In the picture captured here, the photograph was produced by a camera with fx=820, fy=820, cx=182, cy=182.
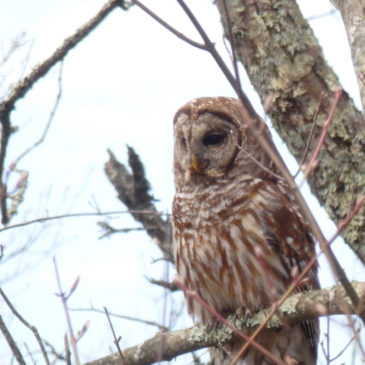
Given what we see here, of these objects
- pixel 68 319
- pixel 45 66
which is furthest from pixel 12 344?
pixel 45 66

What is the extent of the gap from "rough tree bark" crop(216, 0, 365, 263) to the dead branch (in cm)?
288

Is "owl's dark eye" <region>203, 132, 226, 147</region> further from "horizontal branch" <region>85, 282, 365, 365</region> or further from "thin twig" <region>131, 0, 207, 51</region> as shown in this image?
"thin twig" <region>131, 0, 207, 51</region>

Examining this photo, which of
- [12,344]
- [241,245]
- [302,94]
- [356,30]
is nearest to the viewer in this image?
[12,344]

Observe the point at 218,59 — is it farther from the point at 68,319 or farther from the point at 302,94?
the point at 302,94

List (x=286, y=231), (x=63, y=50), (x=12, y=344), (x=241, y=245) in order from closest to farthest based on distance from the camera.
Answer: (x=12, y=344)
(x=241, y=245)
(x=286, y=231)
(x=63, y=50)

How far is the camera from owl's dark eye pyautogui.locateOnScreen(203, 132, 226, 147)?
5102 millimetres

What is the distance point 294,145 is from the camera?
501 cm

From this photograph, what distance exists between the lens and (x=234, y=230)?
184 inches

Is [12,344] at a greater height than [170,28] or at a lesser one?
lesser

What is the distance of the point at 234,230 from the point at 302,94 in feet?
3.26

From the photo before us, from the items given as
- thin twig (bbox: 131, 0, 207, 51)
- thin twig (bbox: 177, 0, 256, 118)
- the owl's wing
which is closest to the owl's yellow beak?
the owl's wing

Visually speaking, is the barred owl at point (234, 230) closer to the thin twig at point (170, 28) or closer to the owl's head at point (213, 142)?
the owl's head at point (213, 142)

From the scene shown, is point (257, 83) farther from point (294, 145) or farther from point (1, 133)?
point (1, 133)

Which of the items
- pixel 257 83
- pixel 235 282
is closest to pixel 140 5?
pixel 235 282
